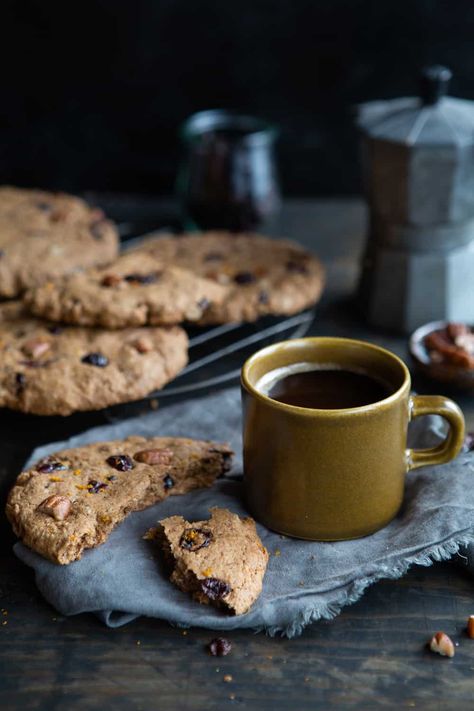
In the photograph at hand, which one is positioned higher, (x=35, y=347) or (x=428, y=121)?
(x=428, y=121)

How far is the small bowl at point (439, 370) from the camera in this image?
60.5 inches

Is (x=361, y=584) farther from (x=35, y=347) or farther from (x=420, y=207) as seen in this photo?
(x=420, y=207)

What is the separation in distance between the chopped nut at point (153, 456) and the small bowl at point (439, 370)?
1.79 ft

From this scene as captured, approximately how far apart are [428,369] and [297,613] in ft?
2.14

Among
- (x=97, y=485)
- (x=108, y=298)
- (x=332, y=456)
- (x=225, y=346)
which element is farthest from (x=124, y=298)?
(x=332, y=456)

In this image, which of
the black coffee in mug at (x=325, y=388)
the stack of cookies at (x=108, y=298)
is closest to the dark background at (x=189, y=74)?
the stack of cookies at (x=108, y=298)

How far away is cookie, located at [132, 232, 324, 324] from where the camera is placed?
1.67 m

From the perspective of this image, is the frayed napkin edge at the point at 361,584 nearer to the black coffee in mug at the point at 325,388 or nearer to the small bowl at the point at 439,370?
the black coffee in mug at the point at 325,388

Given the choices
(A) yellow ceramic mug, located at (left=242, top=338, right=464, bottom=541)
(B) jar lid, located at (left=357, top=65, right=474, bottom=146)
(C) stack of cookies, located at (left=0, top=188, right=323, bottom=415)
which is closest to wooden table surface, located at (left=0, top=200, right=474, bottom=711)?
(A) yellow ceramic mug, located at (left=242, top=338, right=464, bottom=541)

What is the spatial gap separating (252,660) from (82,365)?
597 millimetres

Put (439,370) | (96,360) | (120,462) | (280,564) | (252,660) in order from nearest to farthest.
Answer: (252,660), (280,564), (120,462), (96,360), (439,370)

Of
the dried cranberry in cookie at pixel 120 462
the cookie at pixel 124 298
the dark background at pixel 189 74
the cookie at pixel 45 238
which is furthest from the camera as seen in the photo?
the dark background at pixel 189 74

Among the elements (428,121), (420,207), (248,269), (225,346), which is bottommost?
(225,346)

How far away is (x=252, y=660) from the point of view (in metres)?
1.01
